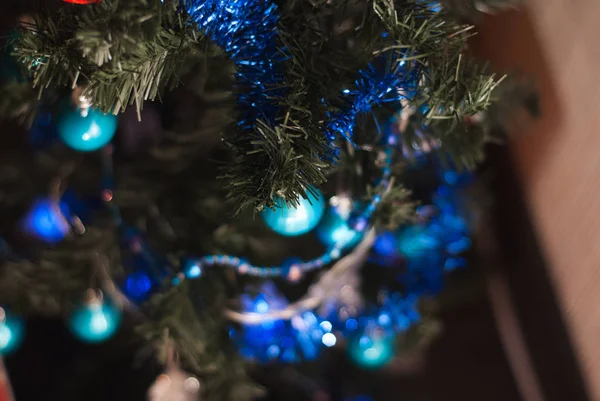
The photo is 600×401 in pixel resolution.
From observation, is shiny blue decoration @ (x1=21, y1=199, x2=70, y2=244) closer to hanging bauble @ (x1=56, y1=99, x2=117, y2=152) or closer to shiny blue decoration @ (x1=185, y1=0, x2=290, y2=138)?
hanging bauble @ (x1=56, y1=99, x2=117, y2=152)

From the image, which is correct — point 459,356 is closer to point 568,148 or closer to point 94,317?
point 568,148

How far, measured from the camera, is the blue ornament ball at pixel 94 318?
0.70 meters

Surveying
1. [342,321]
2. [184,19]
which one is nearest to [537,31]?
[342,321]

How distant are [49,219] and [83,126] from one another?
0.80 feet

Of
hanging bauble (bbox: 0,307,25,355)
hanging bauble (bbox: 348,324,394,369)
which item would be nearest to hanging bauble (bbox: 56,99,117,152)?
hanging bauble (bbox: 0,307,25,355)

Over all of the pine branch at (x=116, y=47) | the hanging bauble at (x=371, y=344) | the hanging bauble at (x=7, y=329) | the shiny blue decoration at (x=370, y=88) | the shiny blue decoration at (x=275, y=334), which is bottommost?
the hanging bauble at (x=7, y=329)

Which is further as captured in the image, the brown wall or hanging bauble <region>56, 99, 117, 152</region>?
the brown wall

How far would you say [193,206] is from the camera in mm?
660

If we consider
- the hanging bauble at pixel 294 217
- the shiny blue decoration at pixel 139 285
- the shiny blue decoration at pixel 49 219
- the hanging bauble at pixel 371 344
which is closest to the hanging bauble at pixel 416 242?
the hanging bauble at pixel 371 344

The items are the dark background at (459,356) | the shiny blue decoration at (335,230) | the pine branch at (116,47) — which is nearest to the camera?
the pine branch at (116,47)

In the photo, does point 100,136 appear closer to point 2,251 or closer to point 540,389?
point 2,251

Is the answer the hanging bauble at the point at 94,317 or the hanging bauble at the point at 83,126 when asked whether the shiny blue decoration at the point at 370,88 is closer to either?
the hanging bauble at the point at 83,126

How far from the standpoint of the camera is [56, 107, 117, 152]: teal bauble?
1.77 ft

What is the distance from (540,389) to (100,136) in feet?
3.05
